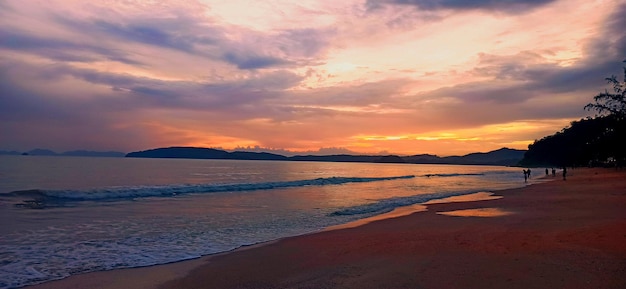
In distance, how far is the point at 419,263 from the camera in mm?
8734

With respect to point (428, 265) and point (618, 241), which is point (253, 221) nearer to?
point (428, 265)

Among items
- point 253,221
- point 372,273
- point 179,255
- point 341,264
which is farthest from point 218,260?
point 253,221

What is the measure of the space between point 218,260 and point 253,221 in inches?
301

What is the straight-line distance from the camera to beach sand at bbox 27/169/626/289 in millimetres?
7359

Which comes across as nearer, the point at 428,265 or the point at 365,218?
the point at 428,265

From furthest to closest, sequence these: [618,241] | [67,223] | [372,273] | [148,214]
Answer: [148,214] → [67,223] → [618,241] → [372,273]

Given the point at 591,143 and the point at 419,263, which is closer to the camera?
the point at 419,263

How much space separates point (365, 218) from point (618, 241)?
10.2 metres

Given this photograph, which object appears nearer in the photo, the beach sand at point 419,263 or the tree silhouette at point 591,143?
the beach sand at point 419,263

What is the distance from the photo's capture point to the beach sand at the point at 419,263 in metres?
7.36

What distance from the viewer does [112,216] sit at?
19.3m

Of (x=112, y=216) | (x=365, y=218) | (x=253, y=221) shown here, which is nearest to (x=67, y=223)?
(x=112, y=216)

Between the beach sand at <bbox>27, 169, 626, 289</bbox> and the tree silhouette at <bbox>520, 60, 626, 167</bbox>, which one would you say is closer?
the beach sand at <bbox>27, 169, 626, 289</bbox>

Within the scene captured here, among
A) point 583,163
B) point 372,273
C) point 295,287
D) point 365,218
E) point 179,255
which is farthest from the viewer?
point 583,163
